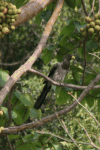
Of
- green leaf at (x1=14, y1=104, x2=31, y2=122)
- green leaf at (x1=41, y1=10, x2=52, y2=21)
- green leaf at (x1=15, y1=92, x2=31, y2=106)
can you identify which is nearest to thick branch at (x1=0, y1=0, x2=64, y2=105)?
green leaf at (x1=41, y1=10, x2=52, y2=21)

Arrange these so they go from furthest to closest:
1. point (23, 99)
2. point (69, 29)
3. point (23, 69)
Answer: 1. point (69, 29)
2. point (23, 99)
3. point (23, 69)

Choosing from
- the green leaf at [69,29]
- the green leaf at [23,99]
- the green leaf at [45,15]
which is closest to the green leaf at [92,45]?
the green leaf at [69,29]

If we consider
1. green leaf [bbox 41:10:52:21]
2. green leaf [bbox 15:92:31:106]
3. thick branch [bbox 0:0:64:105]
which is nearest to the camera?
thick branch [bbox 0:0:64:105]

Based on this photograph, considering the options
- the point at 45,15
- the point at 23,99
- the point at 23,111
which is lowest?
the point at 23,111

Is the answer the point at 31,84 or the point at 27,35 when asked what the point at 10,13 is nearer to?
the point at 31,84

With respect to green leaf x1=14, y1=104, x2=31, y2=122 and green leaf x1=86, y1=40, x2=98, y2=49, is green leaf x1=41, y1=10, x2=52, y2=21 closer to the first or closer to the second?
green leaf x1=86, y1=40, x2=98, y2=49

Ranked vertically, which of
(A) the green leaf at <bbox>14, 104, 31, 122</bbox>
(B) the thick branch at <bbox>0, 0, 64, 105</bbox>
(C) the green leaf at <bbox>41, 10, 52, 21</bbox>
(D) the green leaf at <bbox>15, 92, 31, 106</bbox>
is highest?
(C) the green leaf at <bbox>41, 10, 52, 21</bbox>

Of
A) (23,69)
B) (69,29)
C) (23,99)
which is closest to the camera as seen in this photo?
(23,69)

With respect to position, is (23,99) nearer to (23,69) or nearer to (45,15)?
(23,69)

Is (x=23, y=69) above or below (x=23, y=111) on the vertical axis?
above

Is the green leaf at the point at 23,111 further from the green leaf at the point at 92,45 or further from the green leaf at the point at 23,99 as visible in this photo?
the green leaf at the point at 92,45

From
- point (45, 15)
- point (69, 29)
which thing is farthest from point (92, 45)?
point (45, 15)

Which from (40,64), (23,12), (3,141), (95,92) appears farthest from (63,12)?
(23,12)

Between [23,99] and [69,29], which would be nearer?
[23,99]
